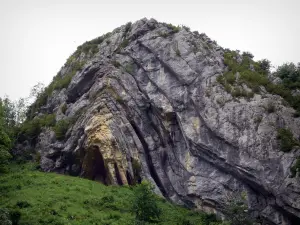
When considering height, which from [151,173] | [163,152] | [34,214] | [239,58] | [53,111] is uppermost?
[239,58]

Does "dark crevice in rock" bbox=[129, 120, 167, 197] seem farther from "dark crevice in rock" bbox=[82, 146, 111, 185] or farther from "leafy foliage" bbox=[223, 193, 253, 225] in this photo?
"leafy foliage" bbox=[223, 193, 253, 225]

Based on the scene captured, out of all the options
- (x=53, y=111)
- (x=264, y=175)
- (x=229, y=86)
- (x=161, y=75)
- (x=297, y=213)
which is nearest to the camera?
(x=297, y=213)

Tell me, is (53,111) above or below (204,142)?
above

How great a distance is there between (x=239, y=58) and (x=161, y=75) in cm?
1195

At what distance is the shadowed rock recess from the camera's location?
107 ft

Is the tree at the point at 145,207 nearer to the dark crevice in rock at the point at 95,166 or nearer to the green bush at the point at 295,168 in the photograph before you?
the dark crevice in rock at the point at 95,166

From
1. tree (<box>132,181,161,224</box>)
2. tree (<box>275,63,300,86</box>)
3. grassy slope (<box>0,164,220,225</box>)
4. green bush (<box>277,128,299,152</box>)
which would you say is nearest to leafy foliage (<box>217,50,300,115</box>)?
tree (<box>275,63,300,86</box>)

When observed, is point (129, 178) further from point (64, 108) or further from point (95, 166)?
point (64, 108)

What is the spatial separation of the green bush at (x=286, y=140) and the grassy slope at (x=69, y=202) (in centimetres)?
1043

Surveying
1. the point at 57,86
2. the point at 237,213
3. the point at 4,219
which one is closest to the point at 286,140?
the point at 237,213

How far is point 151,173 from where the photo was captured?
40.2 meters

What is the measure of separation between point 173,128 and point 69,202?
16.5 metres

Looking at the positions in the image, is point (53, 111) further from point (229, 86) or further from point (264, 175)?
point (264, 175)

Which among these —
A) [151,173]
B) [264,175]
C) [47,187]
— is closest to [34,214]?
[47,187]
